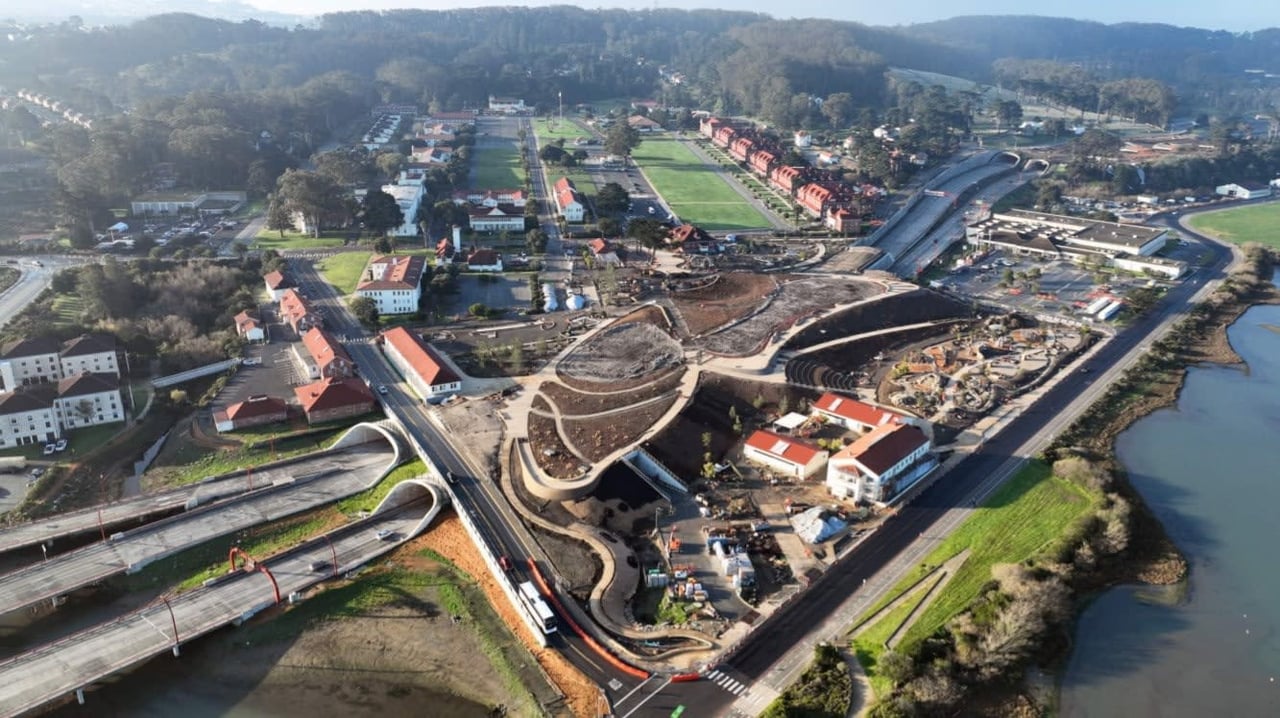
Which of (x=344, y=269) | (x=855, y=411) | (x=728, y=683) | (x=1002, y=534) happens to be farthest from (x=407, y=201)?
(x=728, y=683)

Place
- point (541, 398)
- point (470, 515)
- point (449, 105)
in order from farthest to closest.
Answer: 1. point (449, 105)
2. point (541, 398)
3. point (470, 515)

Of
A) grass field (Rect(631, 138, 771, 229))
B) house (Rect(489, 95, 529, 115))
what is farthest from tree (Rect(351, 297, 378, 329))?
house (Rect(489, 95, 529, 115))

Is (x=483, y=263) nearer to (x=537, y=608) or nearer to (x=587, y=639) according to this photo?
(x=537, y=608)

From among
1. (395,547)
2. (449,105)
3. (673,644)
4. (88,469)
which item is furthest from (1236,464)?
(449,105)

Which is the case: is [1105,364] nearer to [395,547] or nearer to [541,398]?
[541,398]

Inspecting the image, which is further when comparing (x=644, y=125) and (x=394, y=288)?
(x=644, y=125)

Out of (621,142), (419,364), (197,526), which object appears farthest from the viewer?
(621,142)

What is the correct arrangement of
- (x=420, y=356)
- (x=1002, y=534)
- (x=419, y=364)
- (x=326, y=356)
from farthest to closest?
(x=326, y=356), (x=420, y=356), (x=419, y=364), (x=1002, y=534)
